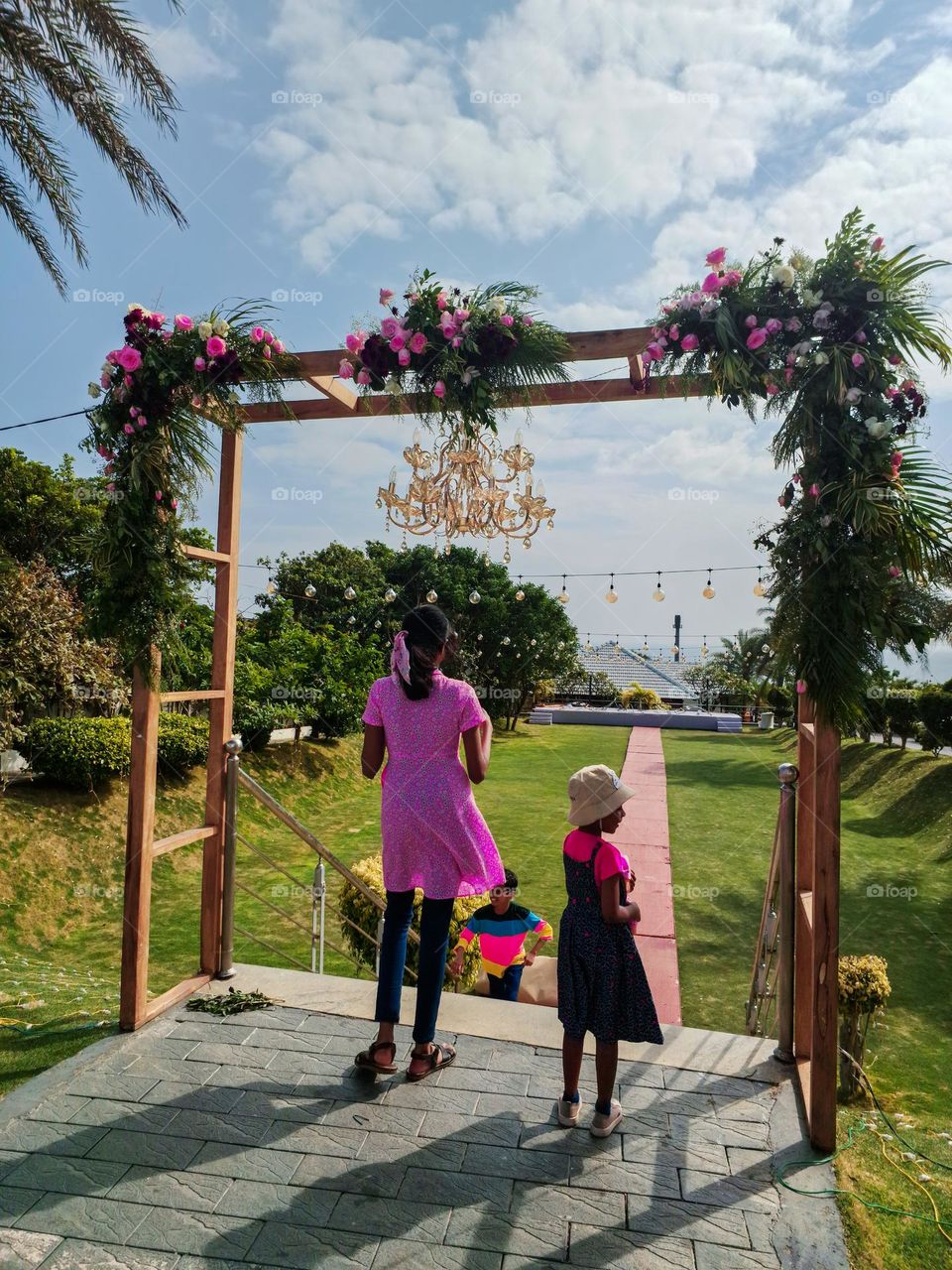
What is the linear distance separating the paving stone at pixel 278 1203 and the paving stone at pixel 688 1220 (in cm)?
85

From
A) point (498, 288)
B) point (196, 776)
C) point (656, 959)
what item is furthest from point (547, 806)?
point (498, 288)

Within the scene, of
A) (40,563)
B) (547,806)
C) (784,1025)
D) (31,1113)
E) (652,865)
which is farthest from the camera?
(547,806)

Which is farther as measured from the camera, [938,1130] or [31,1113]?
[938,1130]

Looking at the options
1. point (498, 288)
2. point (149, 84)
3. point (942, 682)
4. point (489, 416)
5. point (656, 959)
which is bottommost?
point (656, 959)

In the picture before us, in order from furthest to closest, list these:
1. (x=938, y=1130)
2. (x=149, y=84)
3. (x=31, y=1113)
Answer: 1. (x=149, y=84)
2. (x=938, y=1130)
3. (x=31, y=1113)

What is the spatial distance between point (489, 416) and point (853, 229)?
143 centimetres

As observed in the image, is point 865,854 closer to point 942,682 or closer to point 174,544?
point 942,682

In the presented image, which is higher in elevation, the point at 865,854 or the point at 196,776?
the point at 196,776

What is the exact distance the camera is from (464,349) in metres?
3.31

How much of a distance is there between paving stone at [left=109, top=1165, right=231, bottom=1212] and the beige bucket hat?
1472 millimetres

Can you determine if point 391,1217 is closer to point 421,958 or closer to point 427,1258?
point 427,1258

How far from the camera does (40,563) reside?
10.3 metres

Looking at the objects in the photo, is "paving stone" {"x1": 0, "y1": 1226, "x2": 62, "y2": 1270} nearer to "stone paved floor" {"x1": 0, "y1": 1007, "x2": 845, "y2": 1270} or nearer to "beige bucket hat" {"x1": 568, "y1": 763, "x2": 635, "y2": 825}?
"stone paved floor" {"x1": 0, "y1": 1007, "x2": 845, "y2": 1270}

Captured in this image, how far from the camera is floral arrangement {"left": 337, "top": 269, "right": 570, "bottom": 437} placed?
329cm
